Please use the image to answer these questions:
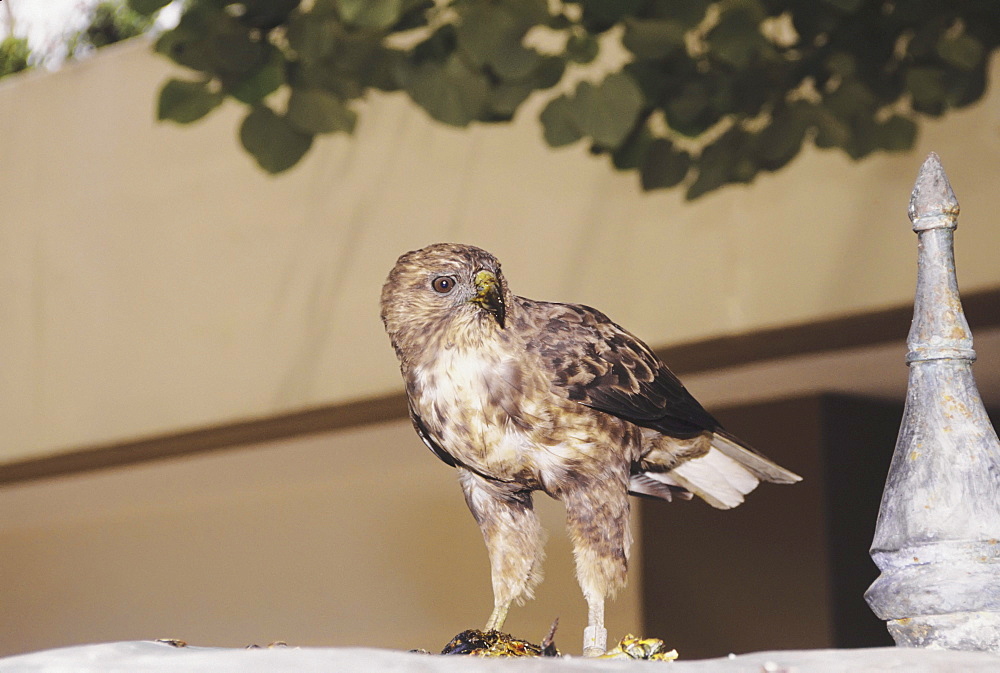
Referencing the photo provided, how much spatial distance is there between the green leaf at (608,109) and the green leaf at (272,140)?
34 cm

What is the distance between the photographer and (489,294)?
88 centimetres

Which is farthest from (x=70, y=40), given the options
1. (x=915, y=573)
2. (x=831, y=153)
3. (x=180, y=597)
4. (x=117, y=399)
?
(x=915, y=573)

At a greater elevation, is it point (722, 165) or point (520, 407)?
point (722, 165)

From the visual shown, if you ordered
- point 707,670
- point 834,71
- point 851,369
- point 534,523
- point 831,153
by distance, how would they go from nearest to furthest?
point 707,670
point 534,523
point 834,71
point 831,153
point 851,369

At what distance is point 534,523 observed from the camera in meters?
0.97

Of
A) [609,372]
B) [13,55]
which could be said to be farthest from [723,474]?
[13,55]

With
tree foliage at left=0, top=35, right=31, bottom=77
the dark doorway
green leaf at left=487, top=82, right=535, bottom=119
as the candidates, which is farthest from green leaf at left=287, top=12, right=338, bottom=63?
tree foliage at left=0, top=35, right=31, bottom=77

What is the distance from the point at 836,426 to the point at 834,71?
1.68 metres

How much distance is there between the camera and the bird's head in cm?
89

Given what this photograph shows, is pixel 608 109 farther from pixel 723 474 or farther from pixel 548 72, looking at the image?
pixel 723 474

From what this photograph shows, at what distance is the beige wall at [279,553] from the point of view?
3822 mm

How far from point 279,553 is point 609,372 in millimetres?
3523

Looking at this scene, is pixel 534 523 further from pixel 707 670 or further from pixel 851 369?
pixel 851 369

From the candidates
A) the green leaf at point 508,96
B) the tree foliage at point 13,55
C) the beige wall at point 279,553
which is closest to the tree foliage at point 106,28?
the tree foliage at point 13,55
